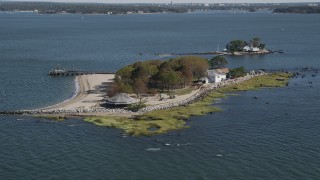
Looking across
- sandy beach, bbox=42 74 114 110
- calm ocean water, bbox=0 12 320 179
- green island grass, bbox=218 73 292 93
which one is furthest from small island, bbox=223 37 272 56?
sandy beach, bbox=42 74 114 110

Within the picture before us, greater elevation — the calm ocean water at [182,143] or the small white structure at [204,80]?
the small white structure at [204,80]

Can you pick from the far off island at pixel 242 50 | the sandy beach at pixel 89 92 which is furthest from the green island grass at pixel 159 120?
the far off island at pixel 242 50

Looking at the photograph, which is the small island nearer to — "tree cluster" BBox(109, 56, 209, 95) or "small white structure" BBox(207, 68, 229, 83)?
"small white structure" BBox(207, 68, 229, 83)

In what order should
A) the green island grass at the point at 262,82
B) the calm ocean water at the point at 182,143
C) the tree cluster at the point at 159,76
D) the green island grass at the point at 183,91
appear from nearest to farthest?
1. the calm ocean water at the point at 182,143
2. the tree cluster at the point at 159,76
3. the green island grass at the point at 183,91
4. the green island grass at the point at 262,82

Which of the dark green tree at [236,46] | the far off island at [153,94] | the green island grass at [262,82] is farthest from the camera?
the dark green tree at [236,46]

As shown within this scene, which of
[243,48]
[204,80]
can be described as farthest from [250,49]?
[204,80]

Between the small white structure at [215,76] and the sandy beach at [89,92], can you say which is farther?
the small white structure at [215,76]

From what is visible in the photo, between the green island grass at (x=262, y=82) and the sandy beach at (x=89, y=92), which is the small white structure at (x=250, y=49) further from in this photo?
the sandy beach at (x=89, y=92)

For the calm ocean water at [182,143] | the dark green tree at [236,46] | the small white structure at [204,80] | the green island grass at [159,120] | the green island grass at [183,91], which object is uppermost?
the dark green tree at [236,46]
